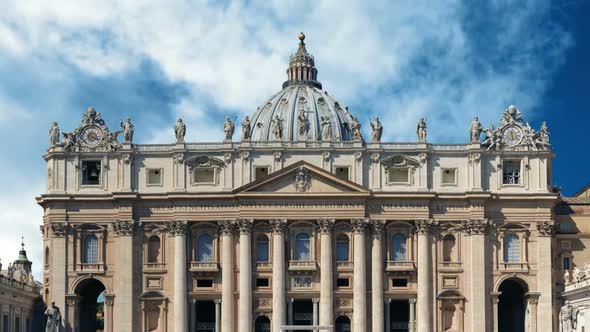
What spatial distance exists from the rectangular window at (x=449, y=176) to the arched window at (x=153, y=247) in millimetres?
25218

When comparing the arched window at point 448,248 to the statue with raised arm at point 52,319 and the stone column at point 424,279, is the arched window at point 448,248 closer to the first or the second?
the stone column at point 424,279

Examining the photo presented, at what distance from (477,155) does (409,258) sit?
10.6m

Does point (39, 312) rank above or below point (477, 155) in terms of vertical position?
below

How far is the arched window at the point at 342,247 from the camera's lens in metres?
96.4

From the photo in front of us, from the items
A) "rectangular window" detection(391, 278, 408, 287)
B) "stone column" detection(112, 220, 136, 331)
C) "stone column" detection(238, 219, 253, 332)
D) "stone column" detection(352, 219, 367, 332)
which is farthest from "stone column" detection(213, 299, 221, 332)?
"rectangular window" detection(391, 278, 408, 287)

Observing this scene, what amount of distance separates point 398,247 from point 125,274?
23.3m

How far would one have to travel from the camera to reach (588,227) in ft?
328

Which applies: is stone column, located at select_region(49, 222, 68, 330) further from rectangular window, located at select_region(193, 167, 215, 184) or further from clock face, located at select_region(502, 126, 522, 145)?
clock face, located at select_region(502, 126, 522, 145)

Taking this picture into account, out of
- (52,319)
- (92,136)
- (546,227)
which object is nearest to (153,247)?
(52,319)

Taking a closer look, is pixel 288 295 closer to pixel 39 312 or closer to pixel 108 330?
pixel 108 330

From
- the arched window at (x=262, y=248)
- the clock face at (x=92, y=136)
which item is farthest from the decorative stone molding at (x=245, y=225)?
the clock face at (x=92, y=136)

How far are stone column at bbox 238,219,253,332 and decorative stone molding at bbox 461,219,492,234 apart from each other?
18.5 metres

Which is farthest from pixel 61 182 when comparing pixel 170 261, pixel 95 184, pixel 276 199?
pixel 276 199

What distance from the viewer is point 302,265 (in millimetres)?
95250
